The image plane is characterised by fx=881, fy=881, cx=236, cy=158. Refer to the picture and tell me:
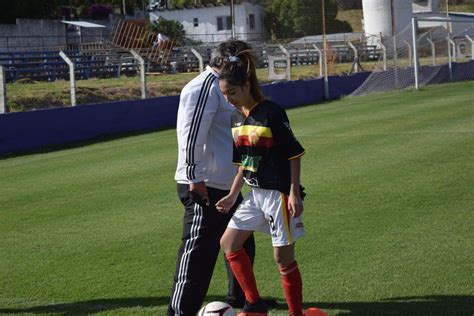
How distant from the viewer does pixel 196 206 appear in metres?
5.92

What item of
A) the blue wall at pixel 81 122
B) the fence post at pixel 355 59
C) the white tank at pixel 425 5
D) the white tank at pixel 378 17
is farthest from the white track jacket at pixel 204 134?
the white tank at pixel 425 5

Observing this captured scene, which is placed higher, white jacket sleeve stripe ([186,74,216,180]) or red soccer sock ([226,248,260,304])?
white jacket sleeve stripe ([186,74,216,180])

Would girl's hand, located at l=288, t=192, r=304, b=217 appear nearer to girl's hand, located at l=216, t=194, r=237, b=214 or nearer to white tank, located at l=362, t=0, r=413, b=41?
girl's hand, located at l=216, t=194, r=237, b=214

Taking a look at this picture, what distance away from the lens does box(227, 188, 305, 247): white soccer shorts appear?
18.0 ft

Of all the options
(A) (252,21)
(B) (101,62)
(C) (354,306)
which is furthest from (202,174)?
(A) (252,21)

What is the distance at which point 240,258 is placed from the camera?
5.78m

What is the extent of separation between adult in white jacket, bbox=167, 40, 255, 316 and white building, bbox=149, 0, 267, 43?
59391 mm

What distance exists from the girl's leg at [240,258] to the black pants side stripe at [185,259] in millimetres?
241

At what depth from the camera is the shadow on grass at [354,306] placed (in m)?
6.12

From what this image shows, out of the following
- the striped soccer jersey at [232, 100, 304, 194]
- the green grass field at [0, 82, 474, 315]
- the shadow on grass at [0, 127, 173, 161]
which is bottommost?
the green grass field at [0, 82, 474, 315]

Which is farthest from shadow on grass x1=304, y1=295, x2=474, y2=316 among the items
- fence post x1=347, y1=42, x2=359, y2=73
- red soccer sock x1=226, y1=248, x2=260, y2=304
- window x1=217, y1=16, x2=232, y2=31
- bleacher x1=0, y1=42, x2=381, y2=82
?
window x1=217, y1=16, x2=232, y2=31

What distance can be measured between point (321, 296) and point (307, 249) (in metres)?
1.45

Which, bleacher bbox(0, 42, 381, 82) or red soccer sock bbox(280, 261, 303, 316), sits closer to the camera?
red soccer sock bbox(280, 261, 303, 316)

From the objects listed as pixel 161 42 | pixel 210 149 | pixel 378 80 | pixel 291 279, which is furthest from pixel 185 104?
pixel 161 42
